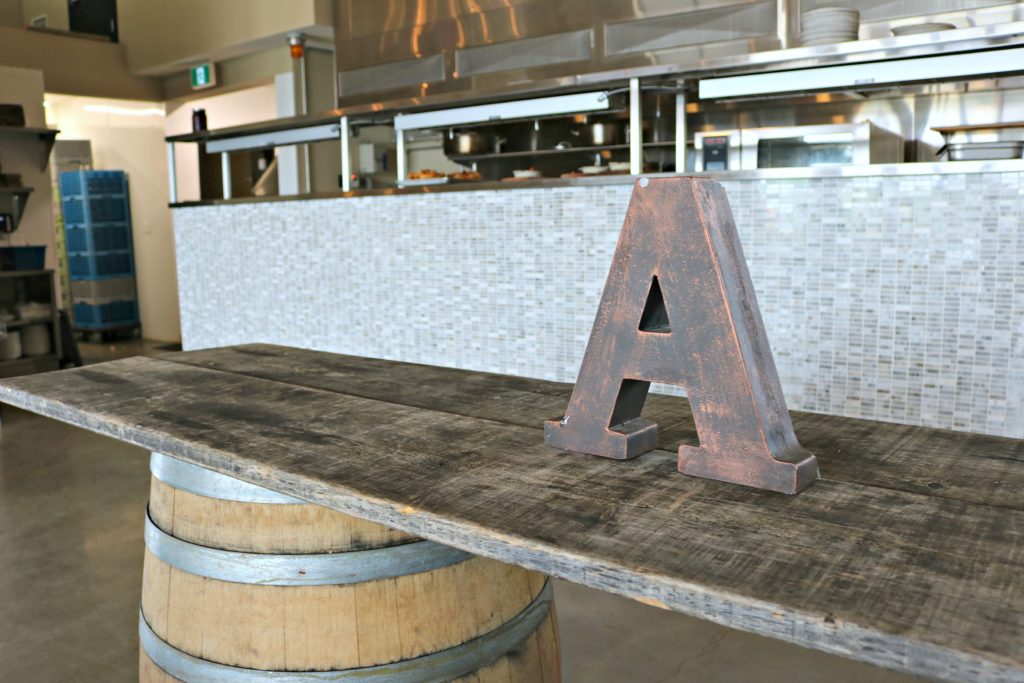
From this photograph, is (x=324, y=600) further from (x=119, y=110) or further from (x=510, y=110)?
(x=119, y=110)

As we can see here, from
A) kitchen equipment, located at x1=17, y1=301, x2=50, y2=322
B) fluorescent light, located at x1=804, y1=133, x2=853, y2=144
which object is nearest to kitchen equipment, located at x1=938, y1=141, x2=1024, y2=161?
fluorescent light, located at x1=804, y1=133, x2=853, y2=144

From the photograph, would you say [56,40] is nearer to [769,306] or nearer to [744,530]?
[769,306]

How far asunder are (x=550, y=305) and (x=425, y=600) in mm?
2168

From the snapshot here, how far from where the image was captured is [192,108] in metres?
9.16

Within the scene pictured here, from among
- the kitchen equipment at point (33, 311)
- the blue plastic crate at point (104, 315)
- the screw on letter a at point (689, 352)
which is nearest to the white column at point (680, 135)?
the screw on letter a at point (689, 352)

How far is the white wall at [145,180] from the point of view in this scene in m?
9.55

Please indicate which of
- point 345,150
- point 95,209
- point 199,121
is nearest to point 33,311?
point 199,121

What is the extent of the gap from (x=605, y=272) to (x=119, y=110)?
8599 millimetres

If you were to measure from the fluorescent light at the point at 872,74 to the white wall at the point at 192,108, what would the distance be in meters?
6.87

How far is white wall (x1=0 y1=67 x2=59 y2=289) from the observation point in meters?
7.29

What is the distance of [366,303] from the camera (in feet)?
13.5

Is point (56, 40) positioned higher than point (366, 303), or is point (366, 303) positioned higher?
point (56, 40)

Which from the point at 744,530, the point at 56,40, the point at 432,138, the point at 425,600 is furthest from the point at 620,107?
the point at 56,40

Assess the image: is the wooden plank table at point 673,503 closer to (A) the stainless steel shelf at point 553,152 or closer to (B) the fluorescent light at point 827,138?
(B) the fluorescent light at point 827,138
